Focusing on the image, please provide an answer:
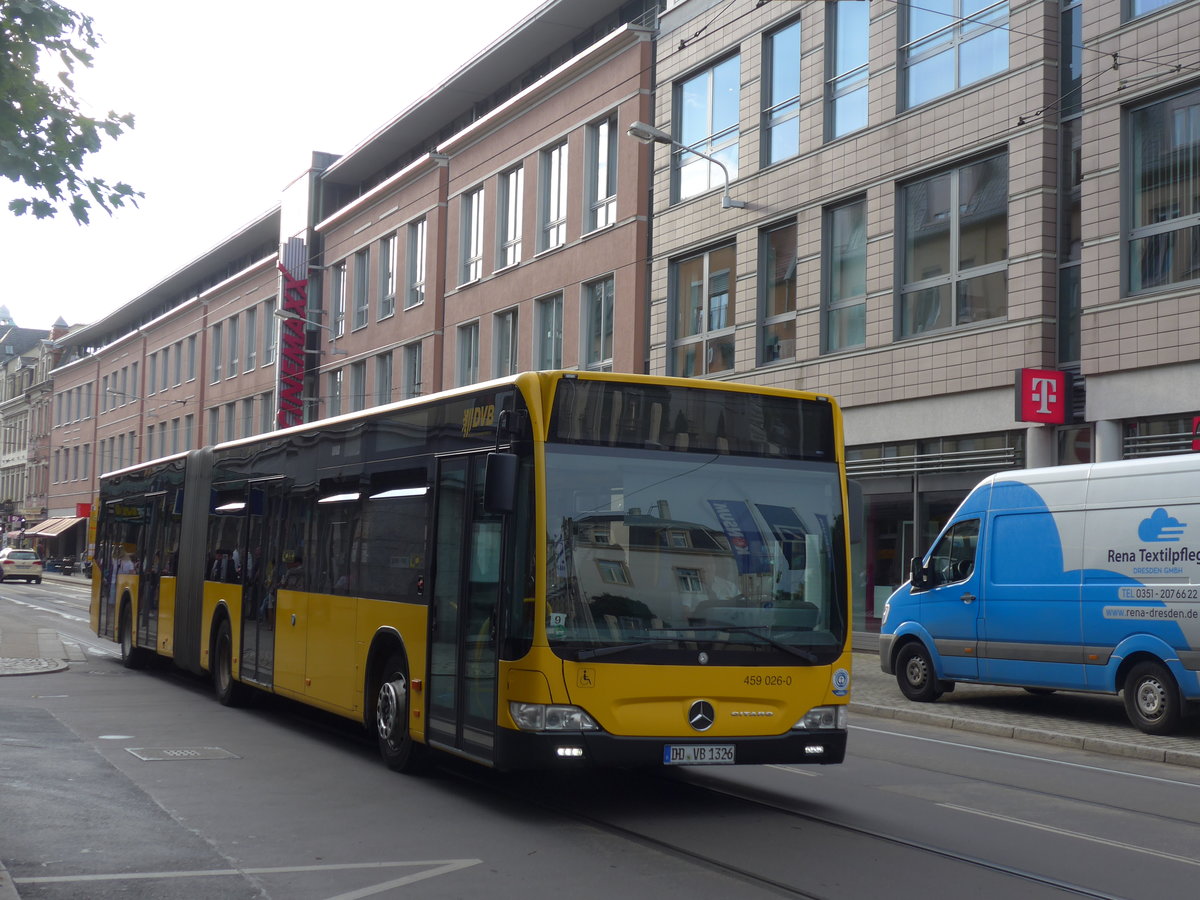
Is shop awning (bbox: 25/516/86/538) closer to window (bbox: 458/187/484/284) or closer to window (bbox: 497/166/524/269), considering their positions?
window (bbox: 458/187/484/284)

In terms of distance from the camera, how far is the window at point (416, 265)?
43.2 m

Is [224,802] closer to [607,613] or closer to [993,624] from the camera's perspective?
[607,613]

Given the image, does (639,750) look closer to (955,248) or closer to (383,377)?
(955,248)

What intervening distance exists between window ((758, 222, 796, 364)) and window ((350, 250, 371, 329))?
22.5 meters

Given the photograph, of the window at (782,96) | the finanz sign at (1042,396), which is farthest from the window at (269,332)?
the finanz sign at (1042,396)

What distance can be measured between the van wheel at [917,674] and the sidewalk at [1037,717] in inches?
5.7

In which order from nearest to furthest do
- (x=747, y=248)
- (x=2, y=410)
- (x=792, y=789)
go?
(x=792, y=789)
(x=747, y=248)
(x=2, y=410)

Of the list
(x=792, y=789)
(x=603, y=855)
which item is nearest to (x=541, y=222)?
(x=792, y=789)

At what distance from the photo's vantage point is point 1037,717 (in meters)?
15.7

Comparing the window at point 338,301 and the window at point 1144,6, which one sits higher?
the window at point 338,301

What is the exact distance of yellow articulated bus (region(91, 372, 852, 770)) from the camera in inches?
338

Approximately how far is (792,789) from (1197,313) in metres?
11.5

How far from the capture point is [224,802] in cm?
920

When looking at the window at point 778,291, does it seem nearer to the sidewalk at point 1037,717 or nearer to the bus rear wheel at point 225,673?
the sidewalk at point 1037,717
